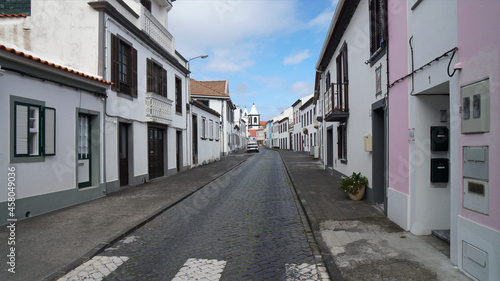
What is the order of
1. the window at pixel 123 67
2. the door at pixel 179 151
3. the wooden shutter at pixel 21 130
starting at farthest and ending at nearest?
the door at pixel 179 151 < the window at pixel 123 67 < the wooden shutter at pixel 21 130

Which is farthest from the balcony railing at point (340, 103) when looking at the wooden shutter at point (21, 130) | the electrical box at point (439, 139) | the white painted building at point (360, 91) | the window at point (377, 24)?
the wooden shutter at point (21, 130)

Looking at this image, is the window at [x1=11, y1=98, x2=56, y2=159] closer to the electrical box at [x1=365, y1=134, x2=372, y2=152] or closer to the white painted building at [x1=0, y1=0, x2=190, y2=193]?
the white painted building at [x1=0, y1=0, x2=190, y2=193]

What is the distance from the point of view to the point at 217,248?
197 inches

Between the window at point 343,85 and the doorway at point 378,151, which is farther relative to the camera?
the window at point 343,85

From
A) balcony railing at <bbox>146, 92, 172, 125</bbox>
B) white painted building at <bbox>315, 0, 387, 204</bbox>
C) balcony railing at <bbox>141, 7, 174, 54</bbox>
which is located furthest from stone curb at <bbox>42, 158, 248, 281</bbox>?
balcony railing at <bbox>141, 7, 174, 54</bbox>

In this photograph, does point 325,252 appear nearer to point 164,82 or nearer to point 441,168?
point 441,168

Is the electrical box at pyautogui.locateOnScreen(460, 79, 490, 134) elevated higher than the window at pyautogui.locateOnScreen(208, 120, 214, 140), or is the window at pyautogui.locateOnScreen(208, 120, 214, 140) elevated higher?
the window at pyautogui.locateOnScreen(208, 120, 214, 140)

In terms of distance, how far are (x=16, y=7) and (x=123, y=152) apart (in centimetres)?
539

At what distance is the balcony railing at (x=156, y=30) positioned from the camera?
40.3 feet

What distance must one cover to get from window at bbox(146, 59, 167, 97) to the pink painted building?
9.55m

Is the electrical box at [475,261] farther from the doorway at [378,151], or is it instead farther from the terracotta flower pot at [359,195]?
the terracotta flower pot at [359,195]

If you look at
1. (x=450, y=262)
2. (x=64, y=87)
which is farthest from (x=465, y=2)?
(x=64, y=87)

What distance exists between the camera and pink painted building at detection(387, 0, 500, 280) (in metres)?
3.33

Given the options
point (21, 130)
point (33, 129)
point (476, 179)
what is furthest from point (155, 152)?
point (476, 179)
